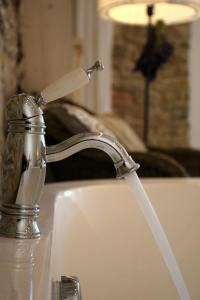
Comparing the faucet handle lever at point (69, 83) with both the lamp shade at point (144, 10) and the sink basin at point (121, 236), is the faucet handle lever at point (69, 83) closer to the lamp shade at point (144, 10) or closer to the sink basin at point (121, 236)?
the sink basin at point (121, 236)

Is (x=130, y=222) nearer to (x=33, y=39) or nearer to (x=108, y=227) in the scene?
(x=108, y=227)

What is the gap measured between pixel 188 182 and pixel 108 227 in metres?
0.29

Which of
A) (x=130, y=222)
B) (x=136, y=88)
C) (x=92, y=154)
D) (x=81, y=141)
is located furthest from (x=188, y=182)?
(x=136, y=88)

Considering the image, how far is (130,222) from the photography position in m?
1.12

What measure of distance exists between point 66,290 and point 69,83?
0.24 metres

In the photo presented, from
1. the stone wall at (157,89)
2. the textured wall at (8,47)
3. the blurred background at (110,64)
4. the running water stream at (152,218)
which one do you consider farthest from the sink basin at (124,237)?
the stone wall at (157,89)

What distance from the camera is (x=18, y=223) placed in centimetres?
55

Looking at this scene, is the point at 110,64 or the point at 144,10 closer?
the point at 144,10

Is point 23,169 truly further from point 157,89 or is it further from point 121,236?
point 157,89

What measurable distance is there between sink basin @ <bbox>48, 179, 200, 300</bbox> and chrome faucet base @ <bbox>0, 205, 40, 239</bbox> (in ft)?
0.92

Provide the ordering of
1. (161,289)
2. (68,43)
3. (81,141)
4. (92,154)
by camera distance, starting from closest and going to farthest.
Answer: (81,141)
(161,289)
(92,154)
(68,43)

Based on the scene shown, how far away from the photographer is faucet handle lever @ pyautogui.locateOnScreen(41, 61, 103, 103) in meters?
0.56

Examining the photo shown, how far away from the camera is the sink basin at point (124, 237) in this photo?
3.09 feet

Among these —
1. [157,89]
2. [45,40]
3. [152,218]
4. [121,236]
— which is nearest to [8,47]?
[45,40]
